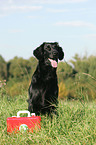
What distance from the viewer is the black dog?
421 centimetres

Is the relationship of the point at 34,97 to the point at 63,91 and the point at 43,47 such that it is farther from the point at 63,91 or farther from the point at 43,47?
the point at 63,91

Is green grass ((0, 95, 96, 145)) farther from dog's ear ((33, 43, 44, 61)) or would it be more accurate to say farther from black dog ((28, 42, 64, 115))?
dog's ear ((33, 43, 44, 61))

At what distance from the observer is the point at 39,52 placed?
14.2ft

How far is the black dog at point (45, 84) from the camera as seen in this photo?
4.21 m

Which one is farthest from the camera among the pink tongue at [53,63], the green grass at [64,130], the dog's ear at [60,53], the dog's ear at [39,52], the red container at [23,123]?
the dog's ear at [60,53]

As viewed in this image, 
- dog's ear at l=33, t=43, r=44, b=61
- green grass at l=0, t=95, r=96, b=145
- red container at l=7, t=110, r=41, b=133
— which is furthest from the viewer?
dog's ear at l=33, t=43, r=44, b=61

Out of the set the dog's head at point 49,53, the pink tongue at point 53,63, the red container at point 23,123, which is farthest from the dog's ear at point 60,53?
the red container at point 23,123

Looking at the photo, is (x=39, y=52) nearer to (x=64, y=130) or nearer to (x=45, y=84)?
(x=45, y=84)

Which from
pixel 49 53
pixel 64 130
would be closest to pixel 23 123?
pixel 64 130

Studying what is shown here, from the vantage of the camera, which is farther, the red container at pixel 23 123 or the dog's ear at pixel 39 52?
the dog's ear at pixel 39 52

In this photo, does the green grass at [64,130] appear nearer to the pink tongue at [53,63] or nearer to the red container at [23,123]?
the red container at [23,123]

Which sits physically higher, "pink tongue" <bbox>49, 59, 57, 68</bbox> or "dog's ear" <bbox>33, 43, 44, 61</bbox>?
"dog's ear" <bbox>33, 43, 44, 61</bbox>

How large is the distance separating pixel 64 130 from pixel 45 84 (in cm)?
96

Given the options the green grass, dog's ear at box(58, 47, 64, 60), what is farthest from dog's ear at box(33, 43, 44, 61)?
the green grass
